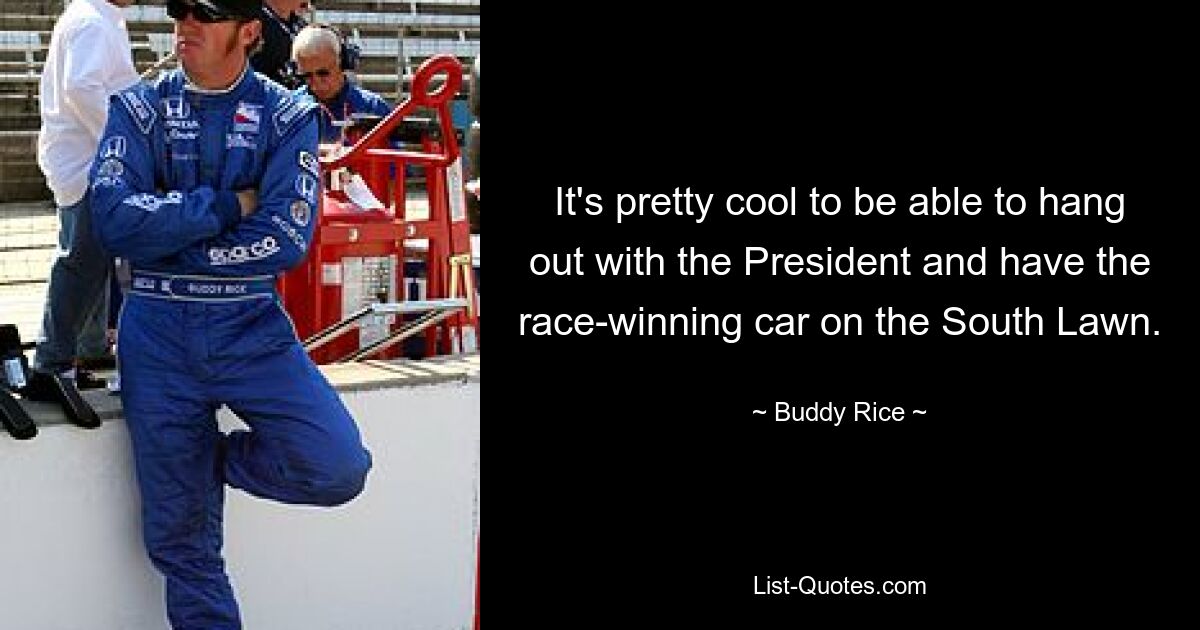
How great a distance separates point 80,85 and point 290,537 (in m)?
1.13

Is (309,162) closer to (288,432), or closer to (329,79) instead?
(288,432)

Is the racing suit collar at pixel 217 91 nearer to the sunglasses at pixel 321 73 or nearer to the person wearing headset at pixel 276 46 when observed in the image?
the person wearing headset at pixel 276 46

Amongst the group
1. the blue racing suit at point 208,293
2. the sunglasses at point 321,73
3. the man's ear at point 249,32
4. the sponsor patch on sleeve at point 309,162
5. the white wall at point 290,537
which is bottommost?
the white wall at point 290,537

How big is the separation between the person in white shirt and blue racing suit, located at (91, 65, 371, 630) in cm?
80

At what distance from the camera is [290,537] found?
409 cm

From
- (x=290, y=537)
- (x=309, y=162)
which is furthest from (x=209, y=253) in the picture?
(x=290, y=537)

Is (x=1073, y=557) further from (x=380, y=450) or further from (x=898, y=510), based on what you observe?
(x=380, y=450)

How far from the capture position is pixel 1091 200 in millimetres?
1684

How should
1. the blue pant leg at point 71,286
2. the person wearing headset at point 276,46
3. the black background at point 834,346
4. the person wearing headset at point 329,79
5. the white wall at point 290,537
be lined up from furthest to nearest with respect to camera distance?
the person wearing headset at point 329,79 → the person wearing headset at point 276,46 → the blue pant leg at point 71,286 → the white wall at point 290,537 → the black background at point 834,346

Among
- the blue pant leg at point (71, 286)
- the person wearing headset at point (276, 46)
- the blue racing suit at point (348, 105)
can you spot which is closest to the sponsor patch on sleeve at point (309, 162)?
the blue pant leg at point (71, 286)

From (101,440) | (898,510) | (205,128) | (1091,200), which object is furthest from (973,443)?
(101,440)

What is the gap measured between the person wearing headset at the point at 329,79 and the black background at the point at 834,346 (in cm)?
374

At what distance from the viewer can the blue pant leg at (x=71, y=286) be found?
440cm

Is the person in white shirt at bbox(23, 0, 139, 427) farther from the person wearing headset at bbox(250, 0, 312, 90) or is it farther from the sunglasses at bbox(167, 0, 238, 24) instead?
the sunglasses at bbox(167, 0, 238, 24)
